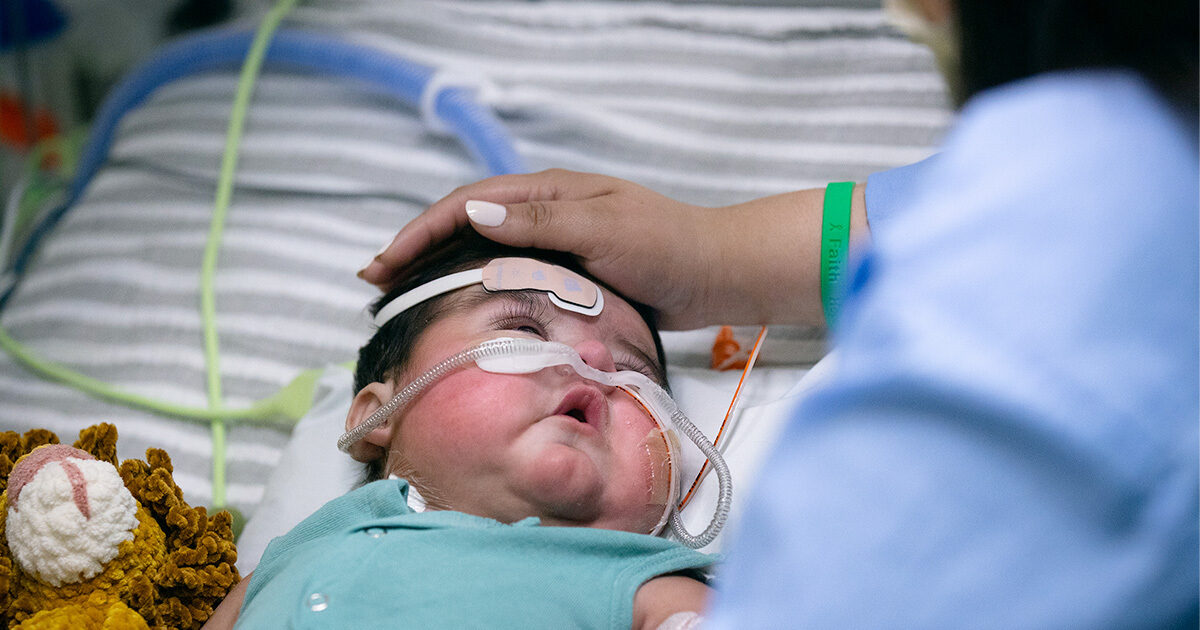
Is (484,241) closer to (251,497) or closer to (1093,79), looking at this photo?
(251,497)

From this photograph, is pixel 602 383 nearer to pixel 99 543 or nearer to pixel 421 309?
pixel 421 309

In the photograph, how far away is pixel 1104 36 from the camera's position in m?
0.58

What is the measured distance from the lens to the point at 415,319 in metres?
1.20

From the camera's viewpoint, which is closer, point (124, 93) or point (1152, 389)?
point (1152, 389)

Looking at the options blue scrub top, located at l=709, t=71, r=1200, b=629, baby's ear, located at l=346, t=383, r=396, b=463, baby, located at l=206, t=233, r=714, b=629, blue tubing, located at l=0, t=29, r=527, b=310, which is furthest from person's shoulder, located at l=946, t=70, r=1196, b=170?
blue tubing, located at l=0, t=29, r=527, b=310

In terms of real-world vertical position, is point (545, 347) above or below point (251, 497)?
above

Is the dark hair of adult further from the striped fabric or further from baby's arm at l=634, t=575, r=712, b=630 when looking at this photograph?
the striped fabric

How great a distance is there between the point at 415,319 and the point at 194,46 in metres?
1.16

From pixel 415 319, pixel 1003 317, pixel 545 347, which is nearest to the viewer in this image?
pixel 1003 317

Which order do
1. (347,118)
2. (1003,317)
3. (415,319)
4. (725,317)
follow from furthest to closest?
(347,118) < (725,317) < (415,319) < (1003,317)

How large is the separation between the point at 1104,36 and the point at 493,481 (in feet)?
2.31

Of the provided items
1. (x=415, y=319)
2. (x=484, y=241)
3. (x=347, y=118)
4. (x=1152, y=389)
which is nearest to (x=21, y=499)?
(x=415, y=319)

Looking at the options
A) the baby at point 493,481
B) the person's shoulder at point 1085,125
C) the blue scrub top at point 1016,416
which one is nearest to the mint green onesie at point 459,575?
the baby at point 493,481

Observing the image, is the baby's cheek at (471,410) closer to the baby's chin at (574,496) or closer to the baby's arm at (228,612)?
the baby's chin at (574,496)
